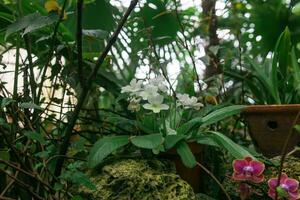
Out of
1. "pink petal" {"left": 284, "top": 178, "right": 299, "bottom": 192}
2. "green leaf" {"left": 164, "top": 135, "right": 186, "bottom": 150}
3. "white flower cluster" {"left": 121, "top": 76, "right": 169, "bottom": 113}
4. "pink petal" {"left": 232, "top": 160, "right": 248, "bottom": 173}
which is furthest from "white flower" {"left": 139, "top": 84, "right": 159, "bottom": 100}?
"pink petal" {"left": 284, "top": 178, "right": 299, "bottom": 192}

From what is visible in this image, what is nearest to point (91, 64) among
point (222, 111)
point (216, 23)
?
point (222, 111)

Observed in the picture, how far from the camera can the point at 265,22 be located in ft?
6.34

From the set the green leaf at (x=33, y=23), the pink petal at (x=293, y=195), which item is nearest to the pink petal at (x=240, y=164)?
the pink petal at (x=293, y=195)

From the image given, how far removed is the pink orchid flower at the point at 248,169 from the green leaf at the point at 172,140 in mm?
151

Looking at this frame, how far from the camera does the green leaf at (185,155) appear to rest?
90 centimetres

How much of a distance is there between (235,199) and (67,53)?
615 mm

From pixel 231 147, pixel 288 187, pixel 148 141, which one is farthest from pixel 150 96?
pixel 288 187

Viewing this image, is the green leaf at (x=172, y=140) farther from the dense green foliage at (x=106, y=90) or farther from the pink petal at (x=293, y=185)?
the pink petal at (x=293, y=185)

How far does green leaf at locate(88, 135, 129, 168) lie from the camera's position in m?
0.88

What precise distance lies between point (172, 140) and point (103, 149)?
0.17 m

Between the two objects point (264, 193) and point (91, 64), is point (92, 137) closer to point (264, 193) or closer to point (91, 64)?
point (91, 64)

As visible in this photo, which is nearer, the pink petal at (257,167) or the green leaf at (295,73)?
the pink petal at (257,167)

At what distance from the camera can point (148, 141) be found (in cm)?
92

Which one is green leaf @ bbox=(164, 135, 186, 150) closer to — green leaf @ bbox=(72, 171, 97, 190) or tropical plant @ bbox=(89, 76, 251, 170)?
tropical plant @ bbox=(89, 76, 251, 170)
